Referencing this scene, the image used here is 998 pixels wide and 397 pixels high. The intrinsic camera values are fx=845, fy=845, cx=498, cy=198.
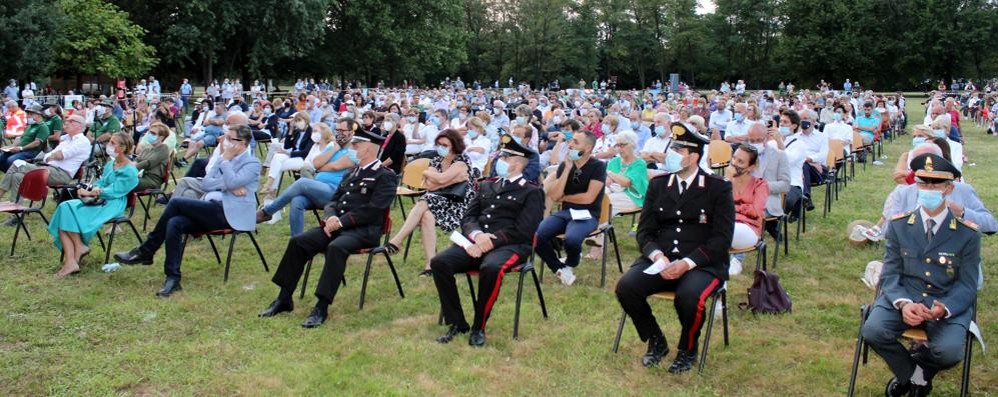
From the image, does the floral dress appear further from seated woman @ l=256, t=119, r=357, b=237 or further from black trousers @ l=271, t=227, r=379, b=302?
black trousers @ l=271, t=227, r=379, b=302

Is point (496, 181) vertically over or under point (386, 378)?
over

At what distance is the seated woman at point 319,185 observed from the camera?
832cm

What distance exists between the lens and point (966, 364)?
4.42m

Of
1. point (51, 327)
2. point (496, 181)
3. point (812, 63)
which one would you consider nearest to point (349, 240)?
point (496, 181)

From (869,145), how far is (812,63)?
5328 centimetres

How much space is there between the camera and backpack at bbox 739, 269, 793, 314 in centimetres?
634

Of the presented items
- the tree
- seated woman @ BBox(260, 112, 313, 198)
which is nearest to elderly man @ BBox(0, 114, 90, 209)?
seated woman @ BBox(260, 112, 313, 198)

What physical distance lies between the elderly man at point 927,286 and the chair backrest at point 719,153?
581 cm

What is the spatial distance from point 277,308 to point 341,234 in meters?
0.74

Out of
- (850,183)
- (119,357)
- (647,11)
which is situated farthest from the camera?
(647,11)

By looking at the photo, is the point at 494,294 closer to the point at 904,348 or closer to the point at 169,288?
the point at 904,348

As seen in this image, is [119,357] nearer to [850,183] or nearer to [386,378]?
[386,378]

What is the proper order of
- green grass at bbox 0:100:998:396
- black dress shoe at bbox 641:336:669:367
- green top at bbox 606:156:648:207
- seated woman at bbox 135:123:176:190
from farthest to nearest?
seated woman at bbox 135:123:176:190 → green top at bbox 606:156:648:207 → black dress shoe at bbox 641:336:669:367 → green grass at bbox 0:100:998:396

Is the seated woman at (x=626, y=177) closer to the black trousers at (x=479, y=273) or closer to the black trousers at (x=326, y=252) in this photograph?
the black trousers at (x=479, y=273)
